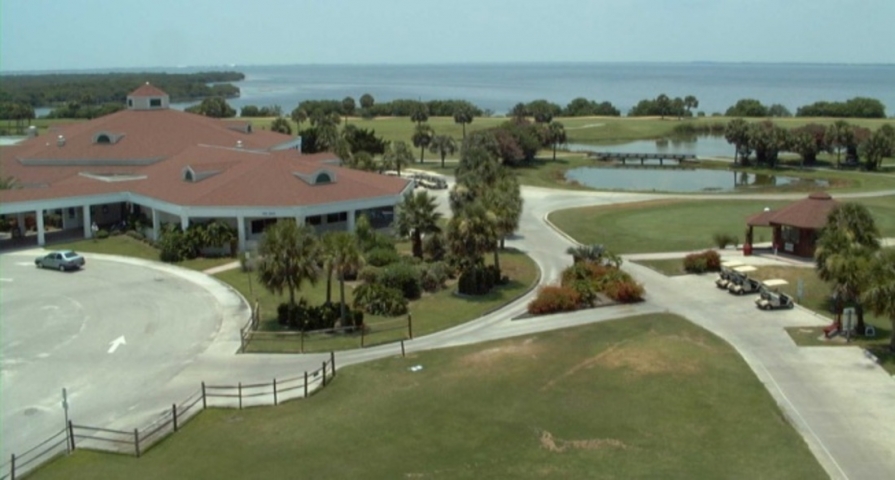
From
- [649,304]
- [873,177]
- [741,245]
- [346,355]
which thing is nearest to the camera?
[346,355]

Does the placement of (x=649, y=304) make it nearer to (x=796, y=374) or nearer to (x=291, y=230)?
(x=796, y=374)

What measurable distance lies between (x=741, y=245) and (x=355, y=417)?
3616cm

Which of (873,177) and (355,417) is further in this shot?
(873,177)

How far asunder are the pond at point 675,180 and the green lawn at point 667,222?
17522 millimetres

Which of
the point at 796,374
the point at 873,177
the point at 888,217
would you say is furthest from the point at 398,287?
the point at 873,177

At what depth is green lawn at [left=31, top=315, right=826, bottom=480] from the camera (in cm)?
2423

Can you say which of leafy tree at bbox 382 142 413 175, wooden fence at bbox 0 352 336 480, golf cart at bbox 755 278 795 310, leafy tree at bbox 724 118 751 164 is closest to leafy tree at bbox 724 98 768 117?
leafy tree at bbox 724 118 751 164

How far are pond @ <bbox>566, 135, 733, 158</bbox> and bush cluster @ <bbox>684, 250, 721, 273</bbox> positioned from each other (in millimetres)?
87053

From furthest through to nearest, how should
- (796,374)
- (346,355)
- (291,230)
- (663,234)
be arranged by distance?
(663,234) → (291,230) → (346,355) → (796,374)

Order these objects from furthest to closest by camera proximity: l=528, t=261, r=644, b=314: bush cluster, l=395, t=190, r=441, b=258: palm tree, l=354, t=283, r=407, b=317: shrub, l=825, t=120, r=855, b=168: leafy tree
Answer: l=825, t=120, r=855, b=168: leafy tree → l=395, t=190, r=441, b=258: palm tree → l=354, t=283, r=407, b=317: shrub → l=528, t=261, r=644, b=314: bush cluster

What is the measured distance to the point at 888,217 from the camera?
66.0 m

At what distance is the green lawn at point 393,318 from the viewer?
39.0 meters

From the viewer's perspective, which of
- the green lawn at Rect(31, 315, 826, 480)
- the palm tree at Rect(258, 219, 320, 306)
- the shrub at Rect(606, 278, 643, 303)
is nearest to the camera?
the green lawn at Rect(31, 315, 826, 480)

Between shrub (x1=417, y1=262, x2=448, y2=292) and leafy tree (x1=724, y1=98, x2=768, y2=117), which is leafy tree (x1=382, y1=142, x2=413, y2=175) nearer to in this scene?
shrub (x1=417, y1=262, x2=448, y2=292)
